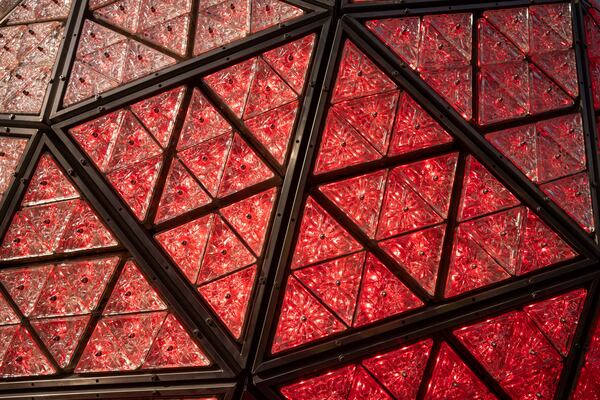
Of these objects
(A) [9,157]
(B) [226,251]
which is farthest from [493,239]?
(A) [9,157]

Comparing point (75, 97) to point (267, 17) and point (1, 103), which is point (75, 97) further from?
point (267, 17)

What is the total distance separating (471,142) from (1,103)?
451 cm

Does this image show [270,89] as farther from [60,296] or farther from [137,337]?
[60,296]

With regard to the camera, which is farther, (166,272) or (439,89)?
(439,89)

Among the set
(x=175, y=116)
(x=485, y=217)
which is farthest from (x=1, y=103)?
(x=485, y=217)

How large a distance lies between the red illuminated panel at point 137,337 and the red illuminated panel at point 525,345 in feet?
7.97

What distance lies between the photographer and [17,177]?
482cm

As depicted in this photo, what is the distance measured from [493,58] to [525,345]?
2.74 metres

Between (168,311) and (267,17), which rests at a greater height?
(267,17)

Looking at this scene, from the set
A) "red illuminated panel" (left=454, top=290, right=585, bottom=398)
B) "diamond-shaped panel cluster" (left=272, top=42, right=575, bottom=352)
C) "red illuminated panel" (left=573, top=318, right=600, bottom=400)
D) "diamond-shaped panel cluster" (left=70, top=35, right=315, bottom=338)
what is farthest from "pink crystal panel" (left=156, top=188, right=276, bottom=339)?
"red illuminated panel" (left=573, top=318, right=600, bottom=400)

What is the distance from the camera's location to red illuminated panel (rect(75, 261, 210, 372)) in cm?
448

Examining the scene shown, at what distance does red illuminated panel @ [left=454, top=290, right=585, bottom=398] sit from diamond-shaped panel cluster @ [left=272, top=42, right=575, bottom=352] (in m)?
0.38

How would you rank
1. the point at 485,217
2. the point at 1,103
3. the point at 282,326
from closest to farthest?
the point at 282,326, the point at 485,217, the point at 1,103

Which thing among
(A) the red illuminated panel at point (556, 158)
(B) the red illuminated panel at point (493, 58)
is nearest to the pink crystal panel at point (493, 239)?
(A) the red illuminated panel at point (556, 158)
